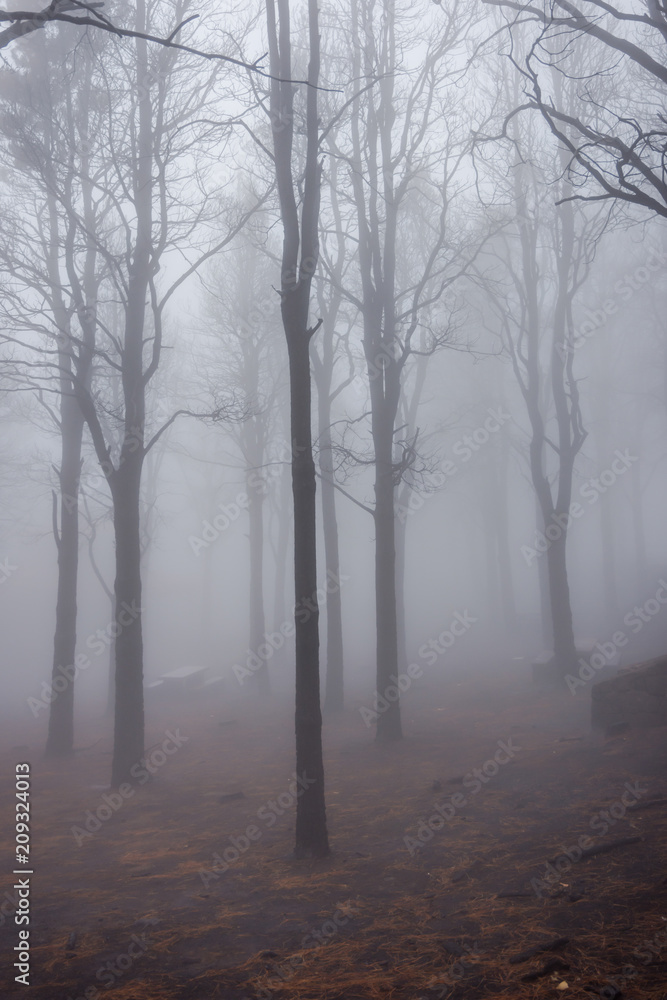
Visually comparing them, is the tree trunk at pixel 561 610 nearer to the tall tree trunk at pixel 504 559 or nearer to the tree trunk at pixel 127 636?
the tree trunk at pixel 127 636

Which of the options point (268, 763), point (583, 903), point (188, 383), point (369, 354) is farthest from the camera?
point (188, 383)

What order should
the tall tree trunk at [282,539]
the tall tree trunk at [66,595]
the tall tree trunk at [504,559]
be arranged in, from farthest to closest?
the tall tree trunk at [504,559] < the tall tree trunk at [282,539] < the tall tree trunk at [66,595]

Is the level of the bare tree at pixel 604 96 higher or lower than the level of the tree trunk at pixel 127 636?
higher

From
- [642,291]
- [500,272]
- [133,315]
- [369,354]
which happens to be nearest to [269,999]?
[133,315]

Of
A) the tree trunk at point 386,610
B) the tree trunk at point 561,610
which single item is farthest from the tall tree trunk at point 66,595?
the tree trunk at point 561,610

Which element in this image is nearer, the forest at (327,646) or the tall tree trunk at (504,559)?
the forest at (327,646)

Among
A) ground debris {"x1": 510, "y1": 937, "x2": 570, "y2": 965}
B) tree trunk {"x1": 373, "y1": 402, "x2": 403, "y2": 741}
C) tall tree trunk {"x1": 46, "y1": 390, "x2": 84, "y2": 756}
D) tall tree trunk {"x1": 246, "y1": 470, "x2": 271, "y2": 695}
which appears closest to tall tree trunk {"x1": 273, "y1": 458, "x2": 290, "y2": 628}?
tall tree trunk {"x1": 246, "y1": 470, "x2": 271, "y2": 695}

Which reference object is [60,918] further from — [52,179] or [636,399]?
[636,399]

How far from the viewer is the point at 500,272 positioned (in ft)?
63.4

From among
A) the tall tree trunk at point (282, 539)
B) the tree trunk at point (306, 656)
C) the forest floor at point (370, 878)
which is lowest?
the forest floor at point (370, 878)

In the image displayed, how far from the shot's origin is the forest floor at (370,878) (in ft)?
12.5

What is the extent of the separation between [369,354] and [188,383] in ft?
36.1

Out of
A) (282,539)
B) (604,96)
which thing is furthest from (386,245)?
(282,539)

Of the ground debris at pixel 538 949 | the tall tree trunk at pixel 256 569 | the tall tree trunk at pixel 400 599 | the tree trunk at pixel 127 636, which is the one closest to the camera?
the ground debris at pixel 538 949
